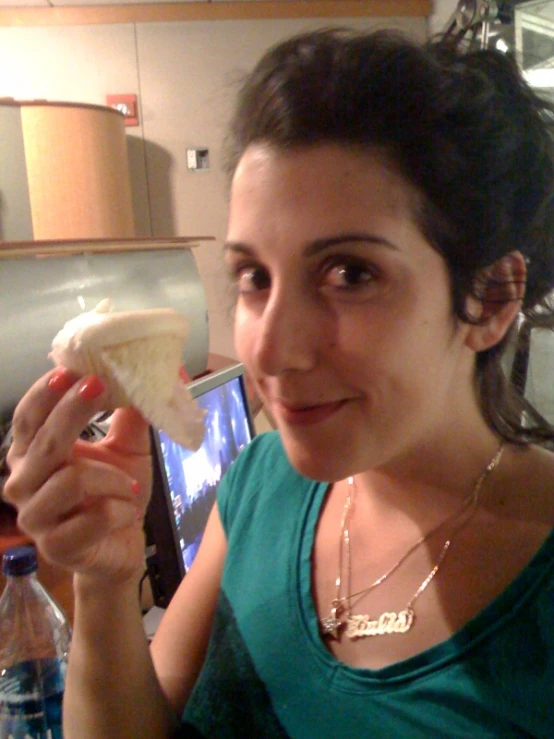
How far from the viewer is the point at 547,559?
1.78ft

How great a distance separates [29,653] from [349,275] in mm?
609

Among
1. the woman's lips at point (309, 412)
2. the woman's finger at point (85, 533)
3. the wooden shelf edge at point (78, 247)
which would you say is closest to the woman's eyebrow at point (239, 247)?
the woman's lips at point (309, 412)

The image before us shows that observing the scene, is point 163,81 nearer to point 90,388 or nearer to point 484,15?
point 484,15

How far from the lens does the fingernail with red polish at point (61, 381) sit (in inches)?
20.3

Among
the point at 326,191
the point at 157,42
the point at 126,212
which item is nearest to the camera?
the point at 326,191

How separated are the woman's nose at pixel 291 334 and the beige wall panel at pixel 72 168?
178cm

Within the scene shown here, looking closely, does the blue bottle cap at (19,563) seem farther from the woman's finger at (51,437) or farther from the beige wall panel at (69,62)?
the beige wall panel at (69,62)

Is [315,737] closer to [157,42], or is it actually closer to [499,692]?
[499,692]

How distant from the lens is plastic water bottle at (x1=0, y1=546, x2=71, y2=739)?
68 cm

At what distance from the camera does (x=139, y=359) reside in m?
0.54

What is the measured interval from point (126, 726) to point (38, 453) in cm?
37

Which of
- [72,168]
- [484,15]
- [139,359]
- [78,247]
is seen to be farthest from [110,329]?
[72,168]

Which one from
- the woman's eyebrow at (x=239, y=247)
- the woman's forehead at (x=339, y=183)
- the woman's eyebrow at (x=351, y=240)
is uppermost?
the woman's forehead at (x=339, y=183)

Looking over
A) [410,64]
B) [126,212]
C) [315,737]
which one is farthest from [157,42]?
[315,737]
